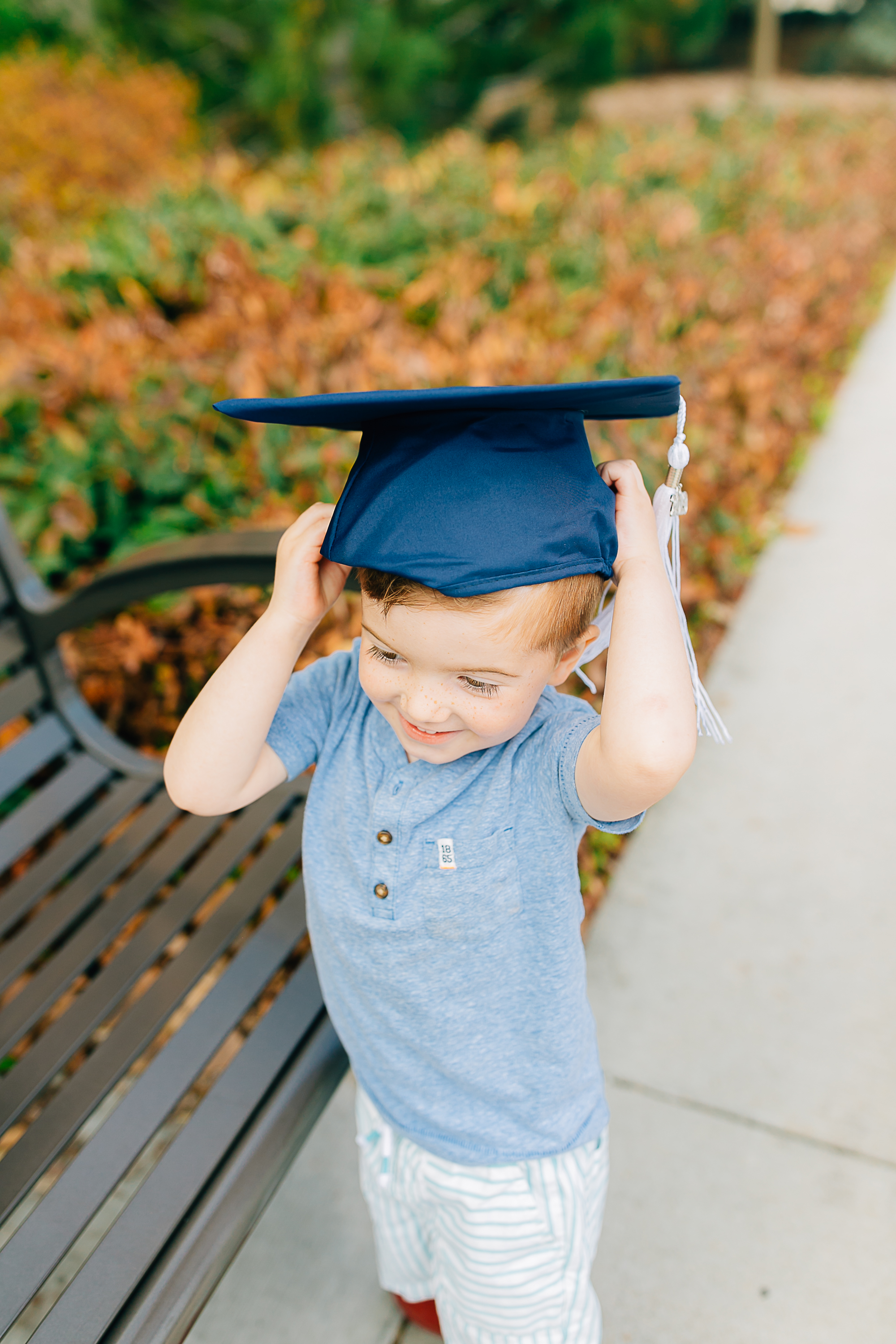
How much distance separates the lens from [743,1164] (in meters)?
1.76

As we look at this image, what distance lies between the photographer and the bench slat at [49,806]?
5.89 feet

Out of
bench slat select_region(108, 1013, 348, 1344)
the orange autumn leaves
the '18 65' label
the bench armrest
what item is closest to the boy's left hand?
the '18 65' label

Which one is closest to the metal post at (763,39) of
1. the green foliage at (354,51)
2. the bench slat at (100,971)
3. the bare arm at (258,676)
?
the green foliage at (354,51)

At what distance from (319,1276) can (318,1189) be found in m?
0.15

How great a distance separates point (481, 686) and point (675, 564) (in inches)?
11.7

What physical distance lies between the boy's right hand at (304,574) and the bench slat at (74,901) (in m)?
0.83

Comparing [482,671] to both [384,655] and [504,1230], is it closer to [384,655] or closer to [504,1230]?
[384,655]

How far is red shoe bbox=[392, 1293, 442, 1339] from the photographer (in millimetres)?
1497

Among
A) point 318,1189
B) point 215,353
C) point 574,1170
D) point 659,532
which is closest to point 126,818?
point 318,1189

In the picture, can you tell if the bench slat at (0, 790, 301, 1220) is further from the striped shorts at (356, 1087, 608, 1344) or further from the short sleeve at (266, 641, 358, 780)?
the short sleeve at (266, 641, 358, 780)

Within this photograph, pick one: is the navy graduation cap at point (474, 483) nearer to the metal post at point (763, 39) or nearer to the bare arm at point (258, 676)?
the bare arm at point (258, 676)

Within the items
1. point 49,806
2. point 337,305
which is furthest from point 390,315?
point 49,806

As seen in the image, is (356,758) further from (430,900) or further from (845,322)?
(845,322)

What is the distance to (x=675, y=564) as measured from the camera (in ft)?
3.70
